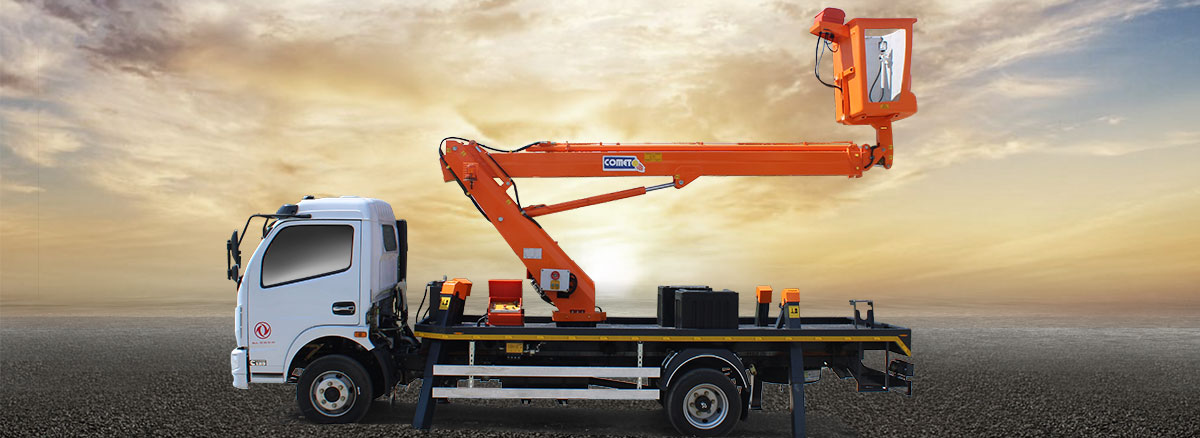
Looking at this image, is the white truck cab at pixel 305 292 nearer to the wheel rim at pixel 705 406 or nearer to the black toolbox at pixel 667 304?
the black toolbox at pixel 667 304

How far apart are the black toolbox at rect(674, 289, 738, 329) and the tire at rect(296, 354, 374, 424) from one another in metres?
4.20

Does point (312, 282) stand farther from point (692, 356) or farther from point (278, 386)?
point (692, 356)

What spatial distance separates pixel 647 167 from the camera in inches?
372

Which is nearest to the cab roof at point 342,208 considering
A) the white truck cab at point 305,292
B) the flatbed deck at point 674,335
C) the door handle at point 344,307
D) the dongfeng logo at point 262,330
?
the white truck cab at point 305,292

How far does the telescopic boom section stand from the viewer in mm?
9375

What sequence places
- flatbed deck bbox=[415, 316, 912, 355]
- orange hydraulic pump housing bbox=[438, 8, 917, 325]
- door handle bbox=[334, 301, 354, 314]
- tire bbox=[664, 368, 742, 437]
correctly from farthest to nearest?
orange hydraulic pump housing bbox=[438, 8, 917, 325], door handle bbox=[334, 301, 354, 314], flatbed deck bbox=[415, 316, 912, 355], tire bbox=[664, 368, 742, 437]

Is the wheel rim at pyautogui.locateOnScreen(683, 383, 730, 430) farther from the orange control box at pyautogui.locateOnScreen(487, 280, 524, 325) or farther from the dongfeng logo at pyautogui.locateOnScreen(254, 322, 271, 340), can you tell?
the dongfeng logo at pyautogui.locateOnScreen(254, 322, 271, 340)

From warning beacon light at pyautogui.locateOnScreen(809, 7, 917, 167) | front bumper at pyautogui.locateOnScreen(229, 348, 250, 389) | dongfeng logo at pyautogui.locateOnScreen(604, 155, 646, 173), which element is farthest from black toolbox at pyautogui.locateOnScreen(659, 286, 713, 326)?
front bumper at pyautogui.locateOnScreen(229, 348, 250, 389)

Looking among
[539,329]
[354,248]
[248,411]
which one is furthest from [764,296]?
[248,411]

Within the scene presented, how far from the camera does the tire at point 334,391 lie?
8.73 metres

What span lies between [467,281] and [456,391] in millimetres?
1646

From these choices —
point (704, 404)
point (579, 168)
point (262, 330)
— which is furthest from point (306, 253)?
point (704, 404)

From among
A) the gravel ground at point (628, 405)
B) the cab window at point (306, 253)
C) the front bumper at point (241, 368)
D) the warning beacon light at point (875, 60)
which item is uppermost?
the warning beacon light at point (875, 60)

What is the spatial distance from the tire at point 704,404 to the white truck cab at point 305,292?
3.91 metres
